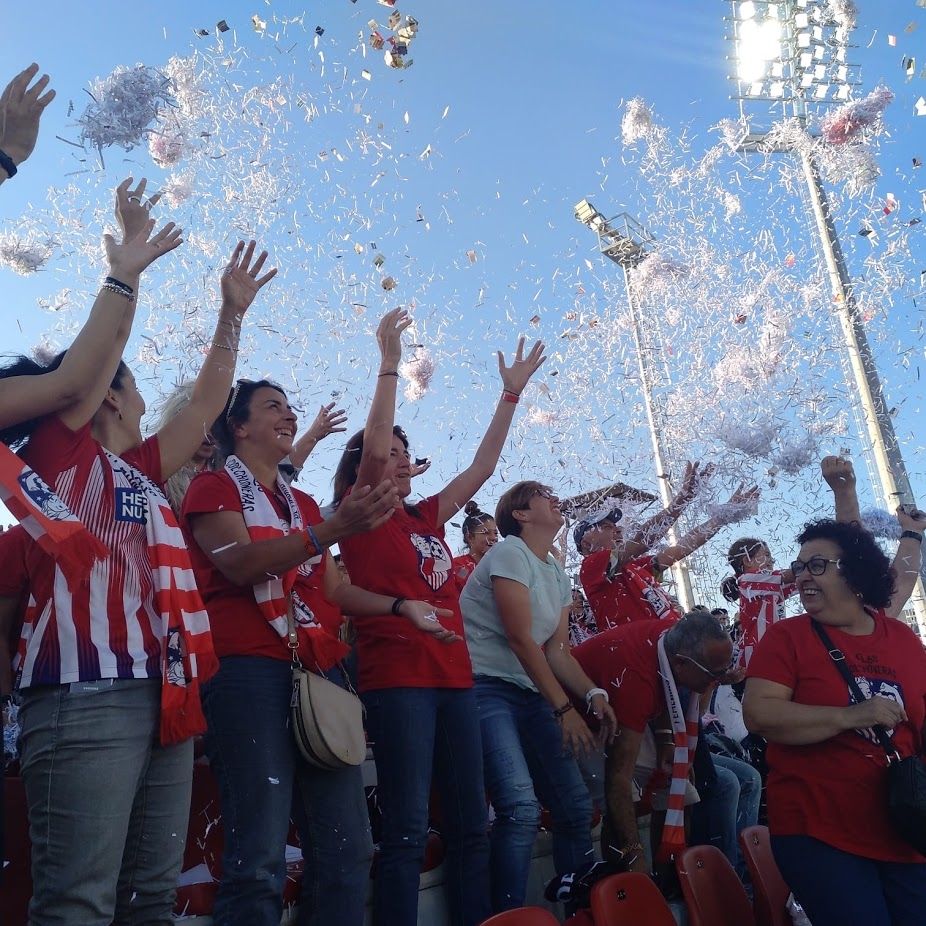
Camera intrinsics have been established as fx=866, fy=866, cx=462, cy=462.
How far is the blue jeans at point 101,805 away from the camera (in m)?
1.78

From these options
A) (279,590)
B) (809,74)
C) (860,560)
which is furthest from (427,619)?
(809,74)

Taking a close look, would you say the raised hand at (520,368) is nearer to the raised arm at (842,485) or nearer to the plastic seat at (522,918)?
the raised arm at (842,485)

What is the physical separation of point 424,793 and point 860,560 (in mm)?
1929

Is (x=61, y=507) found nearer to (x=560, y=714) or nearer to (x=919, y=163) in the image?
(x=560, y=714)

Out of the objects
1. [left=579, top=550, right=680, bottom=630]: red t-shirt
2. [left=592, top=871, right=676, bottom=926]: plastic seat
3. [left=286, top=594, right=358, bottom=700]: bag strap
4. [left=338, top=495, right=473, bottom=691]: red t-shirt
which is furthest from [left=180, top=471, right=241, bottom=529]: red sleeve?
[left=579, top=550, right=680, bottom=630]: red t-shirt

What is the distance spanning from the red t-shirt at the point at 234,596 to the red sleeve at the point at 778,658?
158 centimetres

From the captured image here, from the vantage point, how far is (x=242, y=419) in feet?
9.95

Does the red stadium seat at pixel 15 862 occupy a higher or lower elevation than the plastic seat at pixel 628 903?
higher

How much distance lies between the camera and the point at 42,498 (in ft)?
6.36

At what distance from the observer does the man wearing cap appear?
501 centimetres

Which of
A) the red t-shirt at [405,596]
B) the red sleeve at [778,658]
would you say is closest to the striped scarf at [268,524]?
the red t-shirt at [405,596]

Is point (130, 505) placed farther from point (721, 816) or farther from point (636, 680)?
point (721, 816)

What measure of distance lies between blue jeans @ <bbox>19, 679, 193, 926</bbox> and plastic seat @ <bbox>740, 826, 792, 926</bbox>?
237 centimetres

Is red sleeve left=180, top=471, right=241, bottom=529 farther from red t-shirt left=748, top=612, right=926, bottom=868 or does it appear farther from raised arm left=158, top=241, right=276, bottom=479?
red t-shirt left=748, top=612, right=926, bottom=868
